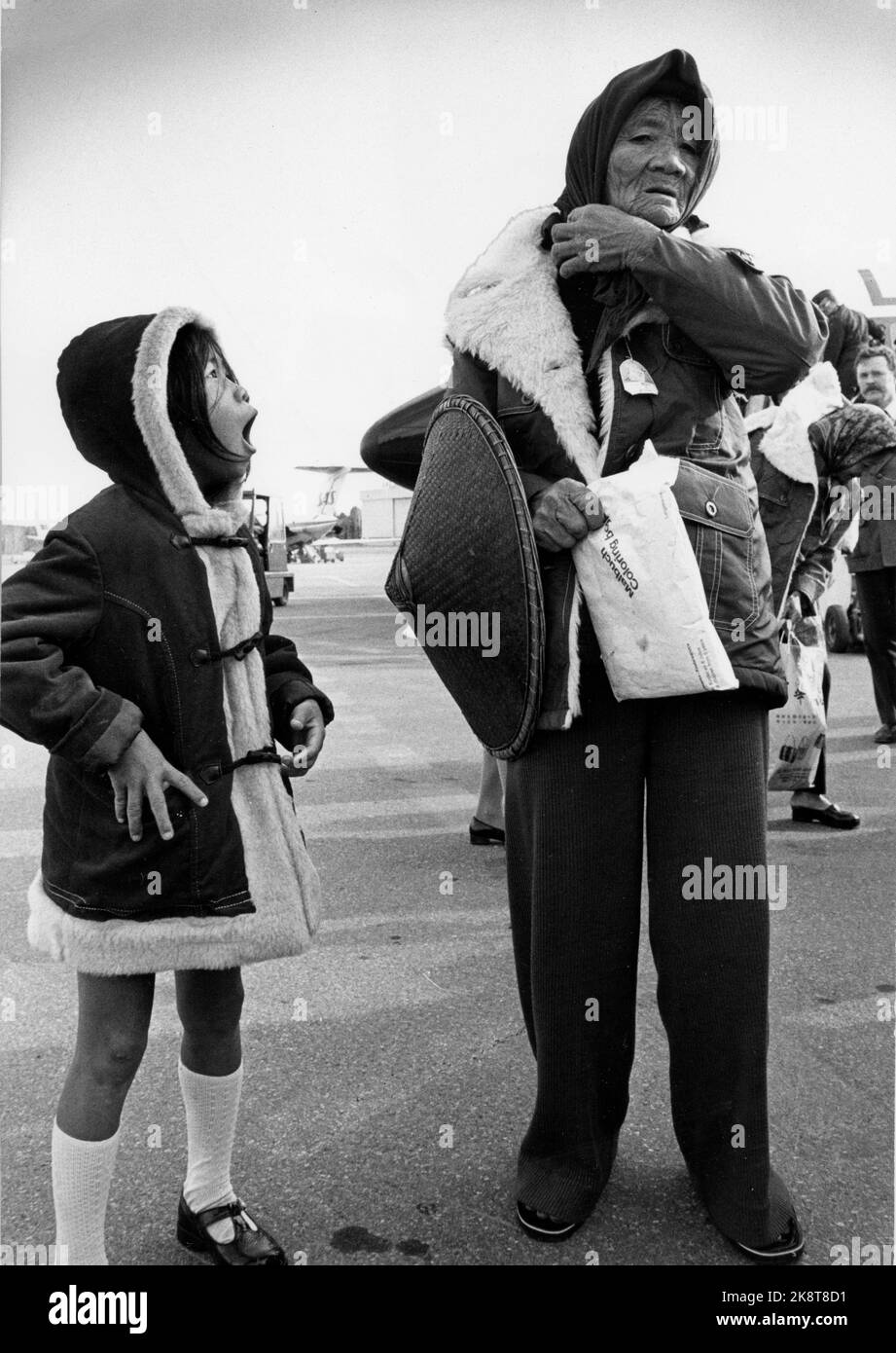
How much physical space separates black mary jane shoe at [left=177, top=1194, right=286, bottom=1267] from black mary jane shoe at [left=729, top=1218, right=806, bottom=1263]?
2.67 feet

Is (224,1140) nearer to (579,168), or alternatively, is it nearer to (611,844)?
(611,844)

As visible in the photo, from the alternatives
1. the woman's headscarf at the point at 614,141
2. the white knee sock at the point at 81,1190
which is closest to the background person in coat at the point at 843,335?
the woman's headscarf at the point at 614,141

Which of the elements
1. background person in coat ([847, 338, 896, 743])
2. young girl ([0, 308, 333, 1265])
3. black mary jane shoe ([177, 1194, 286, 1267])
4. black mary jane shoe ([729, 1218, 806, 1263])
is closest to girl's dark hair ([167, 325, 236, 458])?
young girl ([0, 308, 333, 1265])

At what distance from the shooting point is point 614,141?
2.22m

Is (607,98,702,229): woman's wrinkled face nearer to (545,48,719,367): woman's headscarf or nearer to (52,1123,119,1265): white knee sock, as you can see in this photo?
(545,48,719,367): woman's headscarf

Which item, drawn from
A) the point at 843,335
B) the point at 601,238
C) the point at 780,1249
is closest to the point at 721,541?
the point at 601,238

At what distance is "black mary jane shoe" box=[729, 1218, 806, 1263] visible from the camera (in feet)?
7.04

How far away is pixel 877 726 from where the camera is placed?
25.9 ft

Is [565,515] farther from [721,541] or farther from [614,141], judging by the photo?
[614,141]

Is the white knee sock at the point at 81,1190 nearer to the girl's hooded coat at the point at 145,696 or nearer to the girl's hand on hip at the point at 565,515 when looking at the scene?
the girl's hooded coat at the point at 145,696

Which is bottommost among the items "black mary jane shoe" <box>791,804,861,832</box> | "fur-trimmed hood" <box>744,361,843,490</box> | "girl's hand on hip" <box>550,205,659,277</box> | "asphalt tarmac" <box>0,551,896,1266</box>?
"black mary jane shoe" <box>791,804,861,832</box>

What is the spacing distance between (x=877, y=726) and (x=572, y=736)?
6.19m

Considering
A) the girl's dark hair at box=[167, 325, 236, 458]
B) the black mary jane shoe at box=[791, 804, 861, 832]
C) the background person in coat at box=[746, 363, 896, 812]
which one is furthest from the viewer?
the black mary jane shoe at box=[791, 804, 861, 832]
